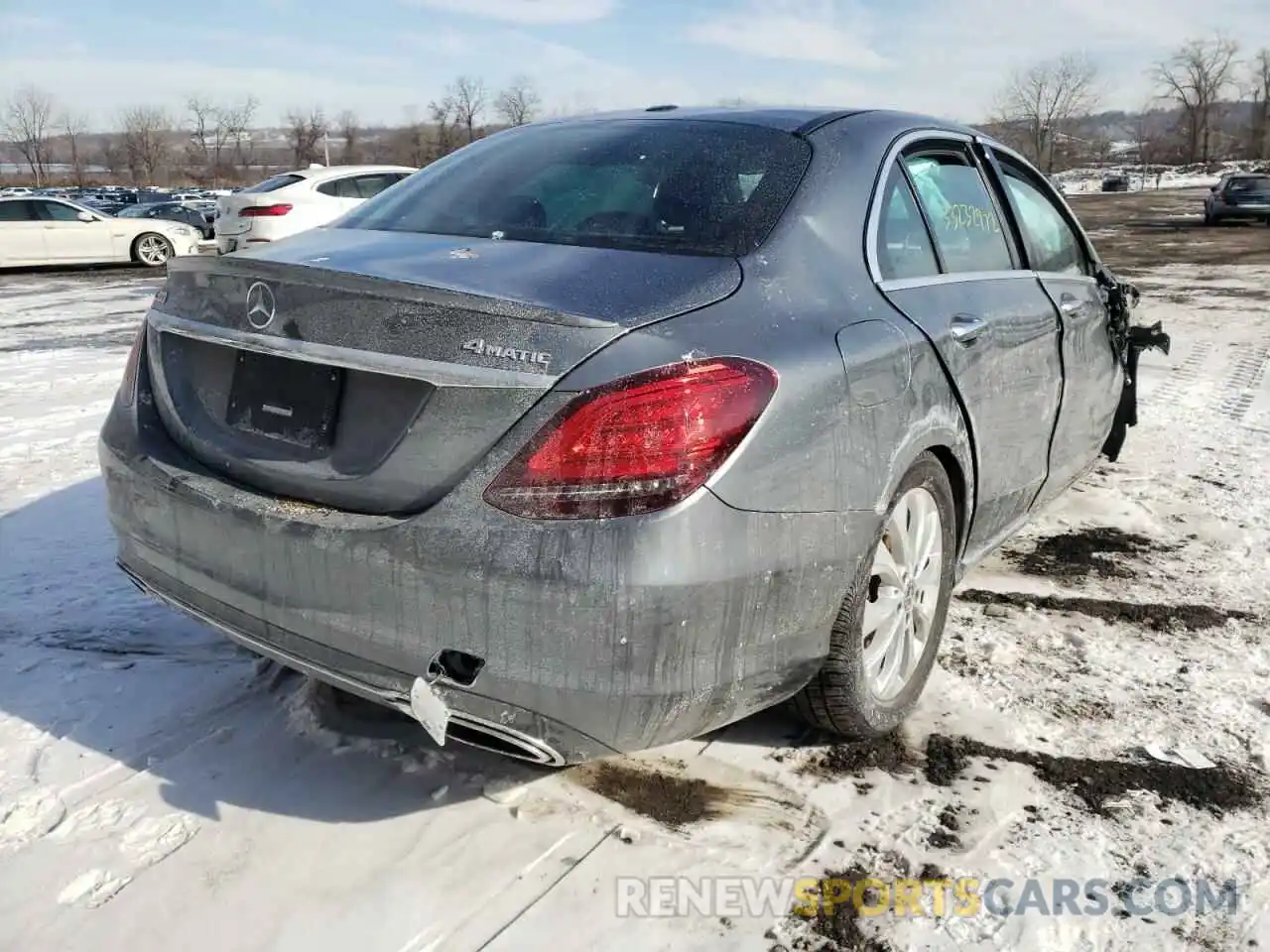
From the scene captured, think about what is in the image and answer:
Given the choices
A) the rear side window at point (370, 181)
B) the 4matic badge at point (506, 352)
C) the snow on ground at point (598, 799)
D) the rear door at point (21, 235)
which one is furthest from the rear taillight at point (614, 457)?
the rear door at point (21, 235)

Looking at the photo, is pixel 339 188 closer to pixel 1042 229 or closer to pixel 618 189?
pixel 1042 229

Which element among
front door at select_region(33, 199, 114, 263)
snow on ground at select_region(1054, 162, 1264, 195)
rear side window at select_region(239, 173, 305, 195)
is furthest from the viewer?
snow on ground at select_region(1054, 162, 1264, 195)

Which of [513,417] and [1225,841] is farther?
[1225,841]

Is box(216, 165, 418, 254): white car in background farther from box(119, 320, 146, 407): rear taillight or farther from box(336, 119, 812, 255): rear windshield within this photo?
box(119, 320, 146, 407): rear taillight

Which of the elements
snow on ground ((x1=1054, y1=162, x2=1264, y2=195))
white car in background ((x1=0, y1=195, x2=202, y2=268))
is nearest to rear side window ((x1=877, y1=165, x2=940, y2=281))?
white car in background ((x1=0, y1=195, x2=202, y2=268))

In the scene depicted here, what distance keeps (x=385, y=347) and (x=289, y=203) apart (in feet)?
44.6

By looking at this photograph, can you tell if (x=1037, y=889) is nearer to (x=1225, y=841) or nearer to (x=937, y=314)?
(x=1225, y=841)

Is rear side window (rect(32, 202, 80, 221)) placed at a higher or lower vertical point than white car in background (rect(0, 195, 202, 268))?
higher

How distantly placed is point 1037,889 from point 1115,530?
2.61 m

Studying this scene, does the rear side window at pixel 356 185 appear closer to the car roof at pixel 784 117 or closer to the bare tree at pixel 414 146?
the car roof at pixel 784 117

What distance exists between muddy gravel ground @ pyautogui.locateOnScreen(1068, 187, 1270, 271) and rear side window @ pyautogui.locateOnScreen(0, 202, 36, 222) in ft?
59.9

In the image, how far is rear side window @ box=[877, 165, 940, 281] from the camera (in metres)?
2.59

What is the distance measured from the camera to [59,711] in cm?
280

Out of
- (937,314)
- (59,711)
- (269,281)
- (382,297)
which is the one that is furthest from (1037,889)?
(59,711)
